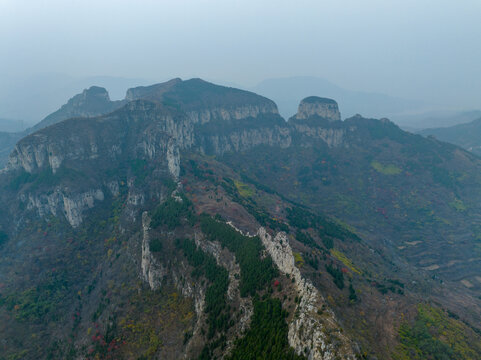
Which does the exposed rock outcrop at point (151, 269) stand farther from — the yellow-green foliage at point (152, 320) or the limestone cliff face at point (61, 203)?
the limestone cliff face at point (61, 203)

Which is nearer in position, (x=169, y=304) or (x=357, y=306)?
(x=357, y=306)

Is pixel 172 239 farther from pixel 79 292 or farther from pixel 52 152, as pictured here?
pixel 52 152

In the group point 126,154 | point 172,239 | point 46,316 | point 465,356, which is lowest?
point 46,316

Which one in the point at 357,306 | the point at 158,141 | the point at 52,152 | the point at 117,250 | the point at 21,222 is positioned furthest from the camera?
the point at 158,141

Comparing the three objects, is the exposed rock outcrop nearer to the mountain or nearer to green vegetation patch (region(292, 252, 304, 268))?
the mountain

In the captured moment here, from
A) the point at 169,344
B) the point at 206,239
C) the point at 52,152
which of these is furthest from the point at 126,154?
the point at 169,344

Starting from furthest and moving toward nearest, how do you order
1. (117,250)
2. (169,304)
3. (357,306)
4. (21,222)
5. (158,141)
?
(158,141), (21,222), (117,250), (169,304), (357,306)

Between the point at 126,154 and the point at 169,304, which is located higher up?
the point at 126,154

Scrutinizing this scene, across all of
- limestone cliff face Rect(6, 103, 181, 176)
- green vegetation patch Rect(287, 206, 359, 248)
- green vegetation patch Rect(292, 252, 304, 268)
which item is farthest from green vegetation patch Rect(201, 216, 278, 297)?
limestone cliff face Rect(6, 103, 181, 176)
